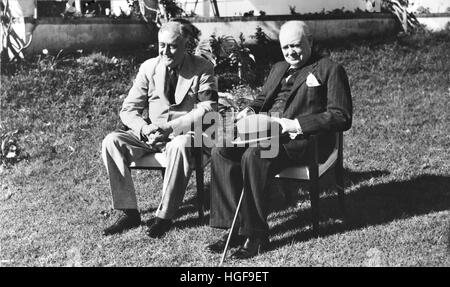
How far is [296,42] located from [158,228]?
1.81 m

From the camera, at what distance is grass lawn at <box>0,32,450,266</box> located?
440 cm

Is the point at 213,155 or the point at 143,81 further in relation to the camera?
the point at 143,81

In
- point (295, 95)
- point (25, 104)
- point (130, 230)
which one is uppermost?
point (295, 95)

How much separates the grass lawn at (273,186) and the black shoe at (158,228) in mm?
59

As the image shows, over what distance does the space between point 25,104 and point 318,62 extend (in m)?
4.81

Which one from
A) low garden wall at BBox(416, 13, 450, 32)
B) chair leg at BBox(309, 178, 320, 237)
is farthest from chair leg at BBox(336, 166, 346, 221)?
low garden wall at BBox(416, 13, 450, 32)

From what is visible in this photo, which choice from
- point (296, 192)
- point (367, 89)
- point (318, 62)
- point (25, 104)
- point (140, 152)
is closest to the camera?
point (318, 62)

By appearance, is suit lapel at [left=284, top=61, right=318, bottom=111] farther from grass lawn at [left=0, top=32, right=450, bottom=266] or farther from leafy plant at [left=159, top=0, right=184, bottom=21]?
leafy plant at [left=159, top=0, right=184, bottom=21]

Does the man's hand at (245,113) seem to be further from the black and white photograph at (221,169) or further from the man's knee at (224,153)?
the man's knee at (224,153)

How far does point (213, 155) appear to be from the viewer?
4.58m

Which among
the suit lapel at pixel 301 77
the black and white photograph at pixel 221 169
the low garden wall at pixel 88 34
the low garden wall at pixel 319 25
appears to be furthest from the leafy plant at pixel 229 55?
the suit lapel at pixel 301 77

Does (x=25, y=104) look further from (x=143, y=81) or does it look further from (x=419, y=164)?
(x=419, y=164)

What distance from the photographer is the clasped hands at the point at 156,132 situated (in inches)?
198
